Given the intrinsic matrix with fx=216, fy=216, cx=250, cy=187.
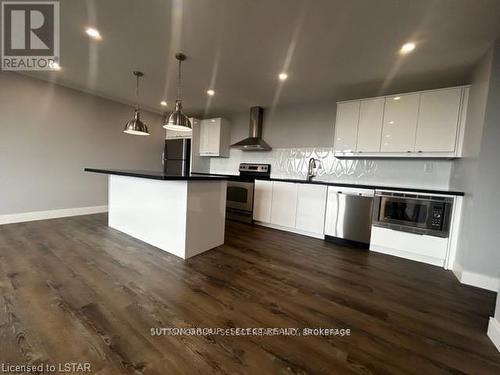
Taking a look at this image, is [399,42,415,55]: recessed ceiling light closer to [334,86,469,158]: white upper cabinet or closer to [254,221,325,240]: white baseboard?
[334,86,469,158]: white upper cabinet

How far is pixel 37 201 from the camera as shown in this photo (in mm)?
3551

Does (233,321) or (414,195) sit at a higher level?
(414,195)

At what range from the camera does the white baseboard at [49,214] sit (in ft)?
10.8

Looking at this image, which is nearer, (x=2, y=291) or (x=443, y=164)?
(x=2, y=291)

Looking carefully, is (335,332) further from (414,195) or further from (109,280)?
(414,195)

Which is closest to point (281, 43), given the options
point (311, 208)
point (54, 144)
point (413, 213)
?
point (311, 208)

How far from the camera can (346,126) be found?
3367 mm

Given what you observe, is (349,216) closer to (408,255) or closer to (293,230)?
(408,255)

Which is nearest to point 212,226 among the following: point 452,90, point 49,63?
point 49,63

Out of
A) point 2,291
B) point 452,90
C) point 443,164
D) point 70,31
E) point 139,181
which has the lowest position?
point 2,291

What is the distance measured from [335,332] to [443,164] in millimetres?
2971

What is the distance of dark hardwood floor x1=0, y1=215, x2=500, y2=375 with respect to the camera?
1143 mm
